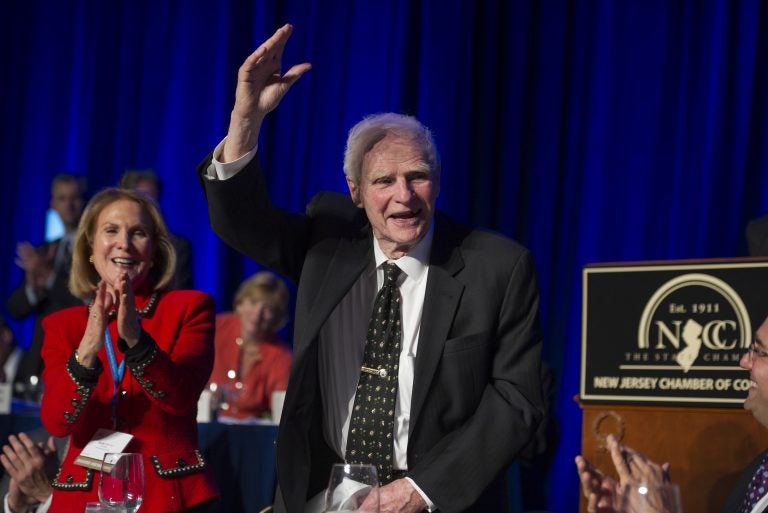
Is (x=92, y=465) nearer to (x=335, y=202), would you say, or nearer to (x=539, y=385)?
(x=335, y=202)

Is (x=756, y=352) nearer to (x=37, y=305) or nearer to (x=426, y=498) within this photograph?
(x=426, y=498)

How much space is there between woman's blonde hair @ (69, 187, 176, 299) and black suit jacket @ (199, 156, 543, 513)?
0.42 meters

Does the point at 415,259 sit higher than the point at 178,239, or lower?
lower

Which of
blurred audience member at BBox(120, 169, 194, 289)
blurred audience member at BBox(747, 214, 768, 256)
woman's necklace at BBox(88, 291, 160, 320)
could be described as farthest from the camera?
blurred audience member at BBox(120, 169, 194, 289)

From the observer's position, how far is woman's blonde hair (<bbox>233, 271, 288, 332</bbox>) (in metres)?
5.44

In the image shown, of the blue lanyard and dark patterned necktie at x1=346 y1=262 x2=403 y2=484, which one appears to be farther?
the blue lanyard

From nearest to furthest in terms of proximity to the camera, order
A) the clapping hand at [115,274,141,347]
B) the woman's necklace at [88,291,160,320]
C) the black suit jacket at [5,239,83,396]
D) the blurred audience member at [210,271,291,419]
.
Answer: the clapping hand at [115,274,141,347] < the woman's necklace at [88,291,160,320] < the blurred audience member at [210,271,291,419] < the black suit jacket at [5,239,83,396]

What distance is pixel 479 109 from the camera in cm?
670

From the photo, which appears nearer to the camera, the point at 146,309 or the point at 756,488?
the point at 756,488

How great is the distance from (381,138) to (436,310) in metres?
0.40

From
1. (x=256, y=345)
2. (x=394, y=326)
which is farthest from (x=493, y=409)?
(x=256, y=345)

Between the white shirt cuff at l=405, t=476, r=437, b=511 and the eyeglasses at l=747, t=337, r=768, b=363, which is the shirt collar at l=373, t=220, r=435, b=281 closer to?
the white shirt cuff at l=405, t=476, r=437, b=511

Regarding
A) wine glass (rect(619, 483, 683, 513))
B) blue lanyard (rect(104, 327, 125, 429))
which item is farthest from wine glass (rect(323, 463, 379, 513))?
blue lanyard (rect(104, 327, 125, 429))

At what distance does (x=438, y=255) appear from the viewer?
251cm
